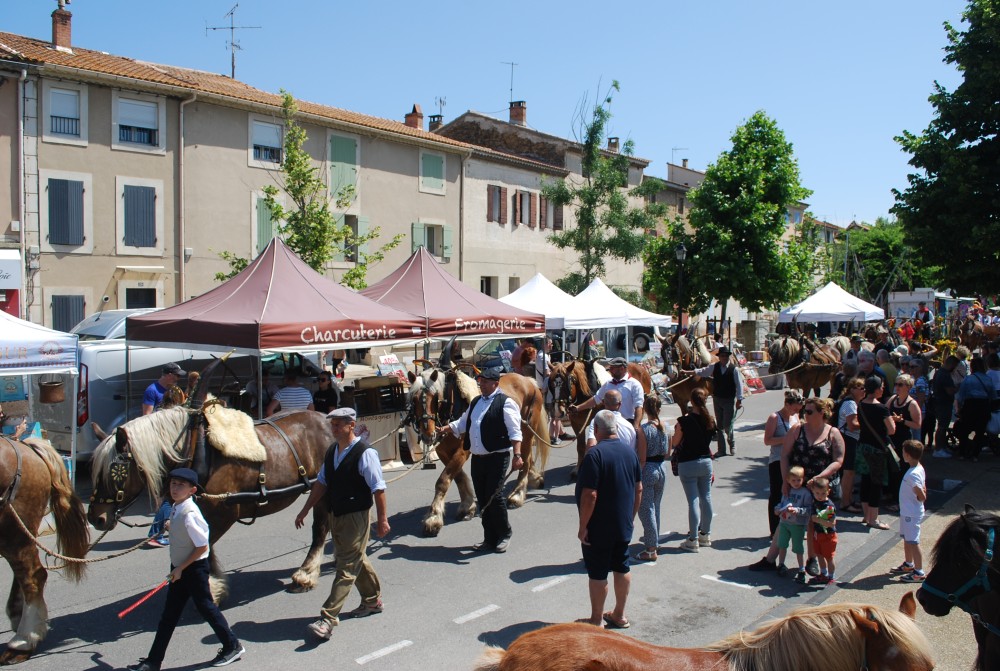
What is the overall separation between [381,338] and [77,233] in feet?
45.5

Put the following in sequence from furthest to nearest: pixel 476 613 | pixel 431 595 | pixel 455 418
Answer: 1. pixel 455 418
2. pixel 431 595
3. pixel 476 613

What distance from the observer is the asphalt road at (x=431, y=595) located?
5559 millimetres

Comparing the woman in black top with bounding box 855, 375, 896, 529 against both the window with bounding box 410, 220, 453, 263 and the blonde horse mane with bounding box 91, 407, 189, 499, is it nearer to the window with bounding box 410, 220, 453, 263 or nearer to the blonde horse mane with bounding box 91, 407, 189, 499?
the blonde horse mane with bounding box 91, 407, 189, 499

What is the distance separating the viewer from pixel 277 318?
9617mm

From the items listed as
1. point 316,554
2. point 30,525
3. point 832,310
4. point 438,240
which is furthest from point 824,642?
point 438,240

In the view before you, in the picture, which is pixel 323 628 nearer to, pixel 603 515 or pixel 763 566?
pixel 603 515

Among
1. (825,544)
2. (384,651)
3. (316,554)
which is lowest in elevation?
(384,651)

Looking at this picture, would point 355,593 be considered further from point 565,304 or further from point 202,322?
point 565,304

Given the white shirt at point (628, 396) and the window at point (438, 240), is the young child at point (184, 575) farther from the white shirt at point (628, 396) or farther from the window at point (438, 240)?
the window at point (438, 240)

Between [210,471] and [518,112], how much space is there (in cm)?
3446

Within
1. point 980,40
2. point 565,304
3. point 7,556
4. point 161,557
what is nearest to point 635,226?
point 565,304

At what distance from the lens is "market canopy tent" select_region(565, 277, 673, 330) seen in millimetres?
17703

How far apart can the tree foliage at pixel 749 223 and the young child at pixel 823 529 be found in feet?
76.9

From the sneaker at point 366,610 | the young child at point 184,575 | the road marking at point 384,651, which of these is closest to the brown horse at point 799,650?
the road marking at point 384,651
